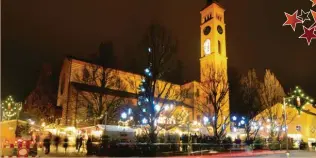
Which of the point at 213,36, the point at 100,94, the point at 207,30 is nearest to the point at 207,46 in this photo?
the point at 213,36

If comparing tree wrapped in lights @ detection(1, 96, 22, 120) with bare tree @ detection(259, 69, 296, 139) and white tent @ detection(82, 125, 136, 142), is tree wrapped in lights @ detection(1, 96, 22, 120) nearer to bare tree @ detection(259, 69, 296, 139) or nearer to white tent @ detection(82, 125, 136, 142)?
white tent @ detection(82, 125, 136, 142)

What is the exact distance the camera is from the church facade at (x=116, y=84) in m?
43.3

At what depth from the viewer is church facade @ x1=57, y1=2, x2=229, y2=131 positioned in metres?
43.3

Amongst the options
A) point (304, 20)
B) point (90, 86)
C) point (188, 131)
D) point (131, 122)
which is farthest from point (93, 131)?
point (304, 20)

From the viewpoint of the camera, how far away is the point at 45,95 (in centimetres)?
5988

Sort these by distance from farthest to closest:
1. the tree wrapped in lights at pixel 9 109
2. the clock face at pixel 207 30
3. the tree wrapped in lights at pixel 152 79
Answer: the clock face at pixel 207 30 → the tree wrapped in lights at pixel 9 109 → the tree wrapped in lights at pixel 152 79

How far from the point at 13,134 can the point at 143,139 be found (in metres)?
14.3

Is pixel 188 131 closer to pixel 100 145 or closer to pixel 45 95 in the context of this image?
pixel 100 145

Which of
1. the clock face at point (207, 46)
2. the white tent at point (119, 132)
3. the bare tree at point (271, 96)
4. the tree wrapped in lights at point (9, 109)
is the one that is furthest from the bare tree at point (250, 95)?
the tree wrapped in lights at point (9, 109)

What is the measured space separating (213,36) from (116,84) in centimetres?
3114

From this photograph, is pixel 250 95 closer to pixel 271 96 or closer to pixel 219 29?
pixel 271 96

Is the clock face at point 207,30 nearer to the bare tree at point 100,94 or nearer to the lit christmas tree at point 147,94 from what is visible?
the bare tree at point 100,94

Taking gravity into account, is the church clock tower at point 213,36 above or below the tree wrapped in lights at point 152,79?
above

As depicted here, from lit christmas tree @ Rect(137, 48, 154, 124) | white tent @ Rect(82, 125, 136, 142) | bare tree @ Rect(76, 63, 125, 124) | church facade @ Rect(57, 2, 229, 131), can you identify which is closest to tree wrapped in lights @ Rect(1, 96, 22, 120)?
church facade @ Rect(57, 2, 229, 131)
